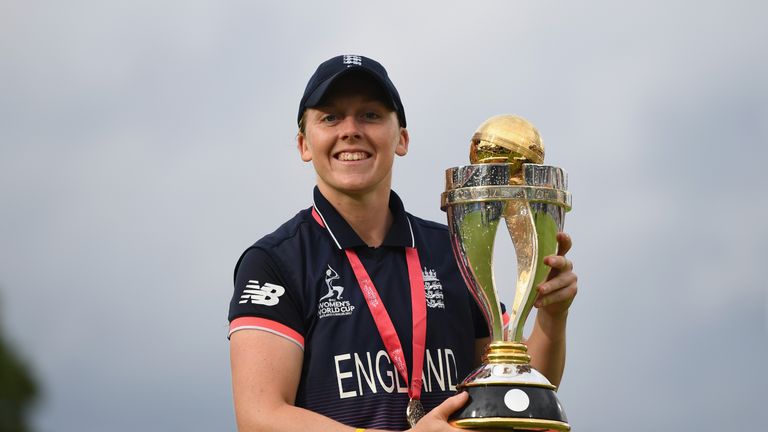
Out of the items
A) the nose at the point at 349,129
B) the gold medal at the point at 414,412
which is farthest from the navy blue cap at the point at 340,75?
the gold medal at the point at 414,412

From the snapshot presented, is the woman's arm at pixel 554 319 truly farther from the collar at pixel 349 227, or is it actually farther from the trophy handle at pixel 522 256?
the collar at pixel 349 227

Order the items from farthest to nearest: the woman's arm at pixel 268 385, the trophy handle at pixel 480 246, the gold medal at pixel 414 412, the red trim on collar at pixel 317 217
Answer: the red trim on collar at pixel 317 217
the trophy handle at pixel 480 246
the gold medal at pixel 414 412
the woman's arm at pixel 268 385

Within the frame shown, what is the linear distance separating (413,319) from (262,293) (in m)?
0.49

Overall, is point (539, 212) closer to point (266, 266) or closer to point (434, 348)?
point (434, 348)

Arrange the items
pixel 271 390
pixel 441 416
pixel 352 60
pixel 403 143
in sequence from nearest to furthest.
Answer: pixel 441 416, pixel 271 390, pixel 352 60, pixel 403 143

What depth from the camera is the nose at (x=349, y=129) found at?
427 cm

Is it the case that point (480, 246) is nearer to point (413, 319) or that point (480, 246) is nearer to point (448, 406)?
point (413, 319)

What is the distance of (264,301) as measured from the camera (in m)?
4.12

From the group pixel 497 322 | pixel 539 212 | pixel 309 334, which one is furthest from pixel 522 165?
pixel 309 334

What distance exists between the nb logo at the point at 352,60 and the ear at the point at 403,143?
0.98 feet

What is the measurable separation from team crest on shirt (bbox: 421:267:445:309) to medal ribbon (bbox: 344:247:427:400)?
26 millimetres

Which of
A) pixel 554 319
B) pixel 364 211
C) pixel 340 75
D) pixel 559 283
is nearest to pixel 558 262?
pixel 559 283

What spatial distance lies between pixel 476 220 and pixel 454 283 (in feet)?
1.22

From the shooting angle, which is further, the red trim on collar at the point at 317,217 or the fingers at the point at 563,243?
the red trim on collar at the point at 317,217
